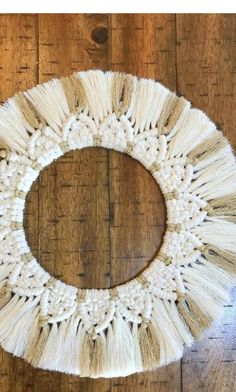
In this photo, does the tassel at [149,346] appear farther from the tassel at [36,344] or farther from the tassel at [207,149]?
the tassel at [207,149]

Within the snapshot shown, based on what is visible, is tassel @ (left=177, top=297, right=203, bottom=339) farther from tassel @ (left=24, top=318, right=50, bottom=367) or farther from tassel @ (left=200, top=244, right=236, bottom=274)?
tassel @ (left=24, top=318, right=50, bottom=367)

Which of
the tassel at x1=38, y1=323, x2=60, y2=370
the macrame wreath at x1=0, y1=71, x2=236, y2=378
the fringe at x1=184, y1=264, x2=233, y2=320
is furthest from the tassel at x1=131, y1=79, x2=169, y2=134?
the tassel at x1=38, y1=323, x2=60, y2=370

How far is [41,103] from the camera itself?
858 mm

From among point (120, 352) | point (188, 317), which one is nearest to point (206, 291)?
point (188, 317)

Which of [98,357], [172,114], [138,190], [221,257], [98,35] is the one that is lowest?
[98,357]

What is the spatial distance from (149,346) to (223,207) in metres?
0.23

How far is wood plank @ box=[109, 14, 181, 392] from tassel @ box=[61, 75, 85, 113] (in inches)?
2.5

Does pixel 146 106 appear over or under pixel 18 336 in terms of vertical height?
over

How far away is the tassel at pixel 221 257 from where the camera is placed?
0.85 meters

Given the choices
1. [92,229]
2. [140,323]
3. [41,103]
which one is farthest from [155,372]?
[41,103]

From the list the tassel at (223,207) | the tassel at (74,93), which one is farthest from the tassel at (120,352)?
the tassel at (74,93)

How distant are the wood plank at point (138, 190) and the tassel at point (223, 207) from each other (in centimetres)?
7

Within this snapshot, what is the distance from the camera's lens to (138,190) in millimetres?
870

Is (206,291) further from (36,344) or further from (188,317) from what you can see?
(36,344)
